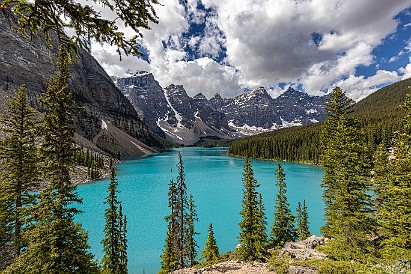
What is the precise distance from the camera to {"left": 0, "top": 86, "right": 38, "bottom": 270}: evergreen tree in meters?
15.1

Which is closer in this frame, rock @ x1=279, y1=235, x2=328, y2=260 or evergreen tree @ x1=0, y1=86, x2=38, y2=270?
evergreen tree @ x1=0, y1=86, x2=38, y2=270

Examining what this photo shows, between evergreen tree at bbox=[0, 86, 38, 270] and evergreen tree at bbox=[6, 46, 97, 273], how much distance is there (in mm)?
3823

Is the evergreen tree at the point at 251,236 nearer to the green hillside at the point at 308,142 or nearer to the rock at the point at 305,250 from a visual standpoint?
the rock at the point at 305,250

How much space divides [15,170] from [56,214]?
22.5 feet

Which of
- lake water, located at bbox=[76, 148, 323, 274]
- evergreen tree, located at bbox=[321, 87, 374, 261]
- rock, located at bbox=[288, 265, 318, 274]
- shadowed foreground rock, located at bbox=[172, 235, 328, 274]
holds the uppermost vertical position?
evergreen tree, located at bbox=[321, 87, 374, 261]

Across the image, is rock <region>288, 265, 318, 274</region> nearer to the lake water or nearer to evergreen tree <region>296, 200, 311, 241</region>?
the lake water

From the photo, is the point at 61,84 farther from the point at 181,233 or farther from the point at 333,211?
the point at 333,211

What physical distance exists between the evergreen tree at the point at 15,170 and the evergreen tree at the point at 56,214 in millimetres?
3823

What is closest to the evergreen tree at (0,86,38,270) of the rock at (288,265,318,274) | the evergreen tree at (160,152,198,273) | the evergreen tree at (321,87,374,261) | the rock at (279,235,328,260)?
the evergreen tree at (160,152,198,273)

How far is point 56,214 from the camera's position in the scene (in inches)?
467

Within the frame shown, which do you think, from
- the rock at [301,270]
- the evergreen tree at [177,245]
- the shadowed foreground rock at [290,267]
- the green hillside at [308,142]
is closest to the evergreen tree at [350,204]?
the shadowed foreground rock at [290,267]

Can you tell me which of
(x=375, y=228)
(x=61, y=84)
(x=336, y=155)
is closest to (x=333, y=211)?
(x=375, y=228)

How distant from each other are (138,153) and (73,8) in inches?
7736

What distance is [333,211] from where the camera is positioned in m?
17.3
